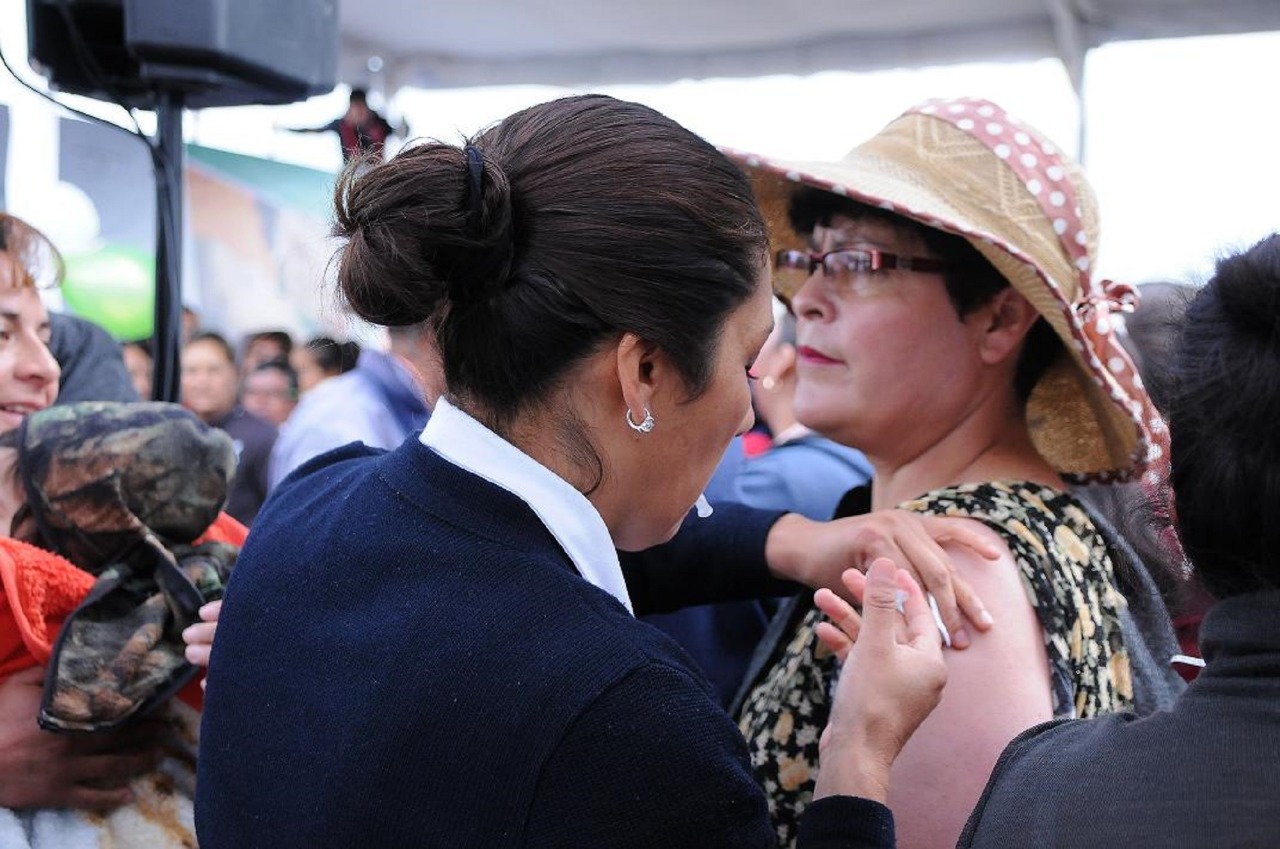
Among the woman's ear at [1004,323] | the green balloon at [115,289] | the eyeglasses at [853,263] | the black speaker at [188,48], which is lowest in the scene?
the green balloon at [115,289]

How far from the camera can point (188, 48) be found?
2107 millimetres

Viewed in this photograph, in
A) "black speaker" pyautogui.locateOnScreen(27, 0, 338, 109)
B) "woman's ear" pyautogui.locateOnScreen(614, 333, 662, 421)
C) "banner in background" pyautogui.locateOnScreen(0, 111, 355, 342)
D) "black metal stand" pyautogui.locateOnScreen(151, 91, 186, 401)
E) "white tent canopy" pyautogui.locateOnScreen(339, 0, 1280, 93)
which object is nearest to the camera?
"woman's ear" pyautogui.locateOnScreen(614, 333, 662, 421)

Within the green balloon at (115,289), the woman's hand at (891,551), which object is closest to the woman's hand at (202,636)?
the woman's hand at (891,551)

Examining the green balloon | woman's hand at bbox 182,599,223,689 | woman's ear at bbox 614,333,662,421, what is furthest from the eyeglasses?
the green balloon

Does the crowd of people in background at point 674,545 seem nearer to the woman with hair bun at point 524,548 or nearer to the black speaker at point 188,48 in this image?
the woman with hair bun at point 524,548

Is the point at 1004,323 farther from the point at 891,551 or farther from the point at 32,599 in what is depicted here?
the point at 32,599

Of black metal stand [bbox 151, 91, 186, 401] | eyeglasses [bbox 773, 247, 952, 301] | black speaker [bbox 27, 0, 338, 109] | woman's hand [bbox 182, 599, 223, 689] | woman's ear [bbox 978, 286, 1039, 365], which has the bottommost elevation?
woman's hand [bbox 182, 599, 223, 689]

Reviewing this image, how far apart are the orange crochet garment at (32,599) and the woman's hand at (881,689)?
0.96m

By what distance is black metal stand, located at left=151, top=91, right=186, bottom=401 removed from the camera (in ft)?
7.45

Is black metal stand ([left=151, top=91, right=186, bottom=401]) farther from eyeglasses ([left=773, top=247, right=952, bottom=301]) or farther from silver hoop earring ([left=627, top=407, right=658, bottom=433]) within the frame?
silver hoop earring ([left=627, top=407, right=658, bottom=433])

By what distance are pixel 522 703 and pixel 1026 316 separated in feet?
3.47

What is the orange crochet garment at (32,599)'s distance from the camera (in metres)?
1.49

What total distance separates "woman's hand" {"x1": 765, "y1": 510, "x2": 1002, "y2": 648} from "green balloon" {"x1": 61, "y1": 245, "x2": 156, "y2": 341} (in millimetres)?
5313

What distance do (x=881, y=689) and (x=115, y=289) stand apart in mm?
6157
